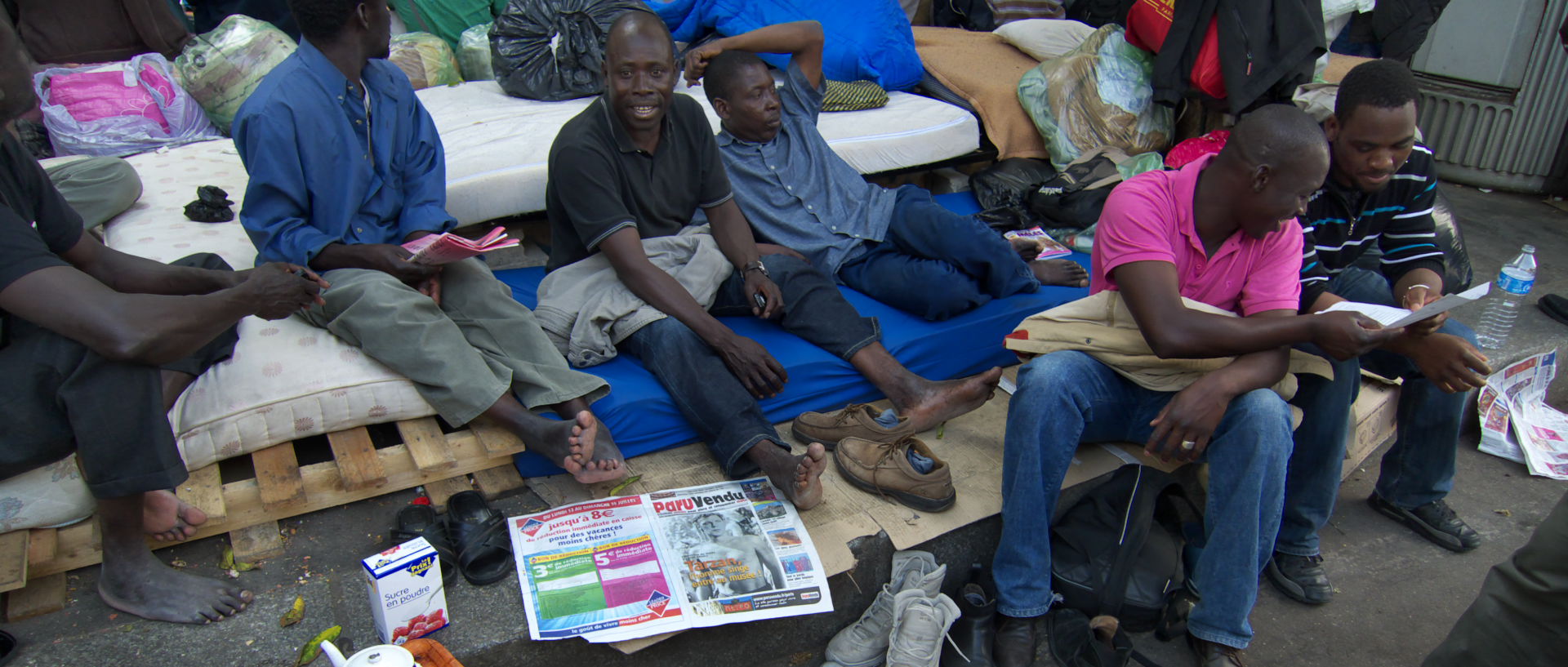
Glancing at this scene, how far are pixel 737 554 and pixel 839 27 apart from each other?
311 cm

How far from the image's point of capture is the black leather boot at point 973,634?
7.69 ft

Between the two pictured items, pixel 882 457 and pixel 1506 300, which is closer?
pixel 882 457

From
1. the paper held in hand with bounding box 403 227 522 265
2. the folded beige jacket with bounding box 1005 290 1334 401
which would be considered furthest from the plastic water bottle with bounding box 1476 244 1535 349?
the paper held in hand with bounding box 403 227 522 265

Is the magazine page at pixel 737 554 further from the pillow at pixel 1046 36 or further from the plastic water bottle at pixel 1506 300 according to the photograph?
the pillow at pixel 1046 36

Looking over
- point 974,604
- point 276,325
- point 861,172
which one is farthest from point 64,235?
point 861,172

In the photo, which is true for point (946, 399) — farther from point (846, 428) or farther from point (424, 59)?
point (424, 59)

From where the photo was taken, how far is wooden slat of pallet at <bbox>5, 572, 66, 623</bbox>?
2027 mm

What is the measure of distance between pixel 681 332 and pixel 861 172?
1.69 metres

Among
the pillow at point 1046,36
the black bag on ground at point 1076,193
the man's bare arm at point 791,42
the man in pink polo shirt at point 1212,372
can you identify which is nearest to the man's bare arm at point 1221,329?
the man in pink polo shirt at point 1212,372

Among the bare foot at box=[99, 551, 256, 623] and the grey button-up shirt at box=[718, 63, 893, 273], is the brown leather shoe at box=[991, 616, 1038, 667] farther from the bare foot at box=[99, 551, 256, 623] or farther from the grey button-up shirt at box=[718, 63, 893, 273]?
the bare foot at box=[99, 551, 256, 623]

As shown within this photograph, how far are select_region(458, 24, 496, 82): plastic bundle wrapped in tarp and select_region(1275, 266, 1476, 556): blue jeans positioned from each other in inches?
149

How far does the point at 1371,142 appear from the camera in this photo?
8.57 feet

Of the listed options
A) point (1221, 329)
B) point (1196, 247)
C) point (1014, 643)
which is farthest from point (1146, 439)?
point (1014, 643)

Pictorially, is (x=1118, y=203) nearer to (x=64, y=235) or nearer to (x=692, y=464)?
(x=692, y=464)
